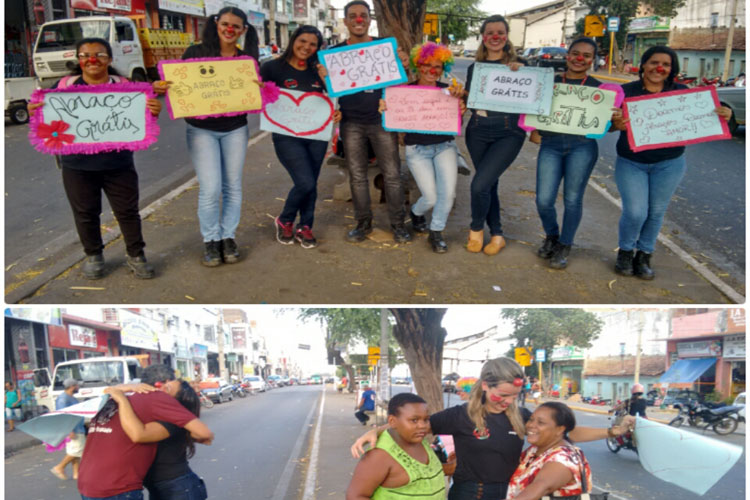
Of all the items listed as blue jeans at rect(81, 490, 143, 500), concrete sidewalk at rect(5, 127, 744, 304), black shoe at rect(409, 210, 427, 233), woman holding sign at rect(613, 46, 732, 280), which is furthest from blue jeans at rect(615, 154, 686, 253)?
blue jeans at rect(81, 490, 143, 500)

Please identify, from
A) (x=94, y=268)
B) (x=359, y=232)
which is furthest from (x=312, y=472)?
(x=94, y=268)

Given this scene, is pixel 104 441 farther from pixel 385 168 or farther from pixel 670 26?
pixel 670 26

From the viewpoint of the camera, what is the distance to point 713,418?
9961mm

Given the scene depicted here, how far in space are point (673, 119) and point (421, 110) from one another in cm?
206

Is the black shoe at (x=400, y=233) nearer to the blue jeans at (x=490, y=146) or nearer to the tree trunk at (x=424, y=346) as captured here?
the blue jeans at (x=490, y=146)

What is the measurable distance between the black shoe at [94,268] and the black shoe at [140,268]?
0.23 meters

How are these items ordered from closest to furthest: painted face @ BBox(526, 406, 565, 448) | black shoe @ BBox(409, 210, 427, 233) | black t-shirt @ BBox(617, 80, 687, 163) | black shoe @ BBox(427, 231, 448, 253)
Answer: painted face @ BBox(526, 406, 565, 448)
black t-shirt @ BBox(617, 80, 687, 163)
black shoe @ BBox(427, 231, 448, 253)
black shoe @ BBox(409, 210, 427, 233)

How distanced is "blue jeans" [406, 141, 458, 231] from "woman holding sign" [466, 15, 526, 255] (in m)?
0.21

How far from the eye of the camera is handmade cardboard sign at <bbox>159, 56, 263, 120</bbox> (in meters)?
4.80

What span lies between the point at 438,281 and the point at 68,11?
75.7 ft

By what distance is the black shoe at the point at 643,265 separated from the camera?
5.28 meters

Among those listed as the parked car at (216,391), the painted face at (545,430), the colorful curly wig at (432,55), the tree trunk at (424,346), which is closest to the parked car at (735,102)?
the tree trunk at (424,346)

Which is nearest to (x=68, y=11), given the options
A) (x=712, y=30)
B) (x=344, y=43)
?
(x=344, y=43)

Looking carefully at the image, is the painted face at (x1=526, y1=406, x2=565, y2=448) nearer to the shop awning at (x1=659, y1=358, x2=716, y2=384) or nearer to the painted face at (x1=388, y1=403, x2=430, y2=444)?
the painted face at (x1=388, y1=403, x2=430, y2=444)
